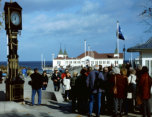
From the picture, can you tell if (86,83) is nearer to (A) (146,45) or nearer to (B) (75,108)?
(B) (75,108)

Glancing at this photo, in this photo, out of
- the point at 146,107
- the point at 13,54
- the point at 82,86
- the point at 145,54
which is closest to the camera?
the point at 146,107

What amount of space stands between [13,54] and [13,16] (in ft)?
6.00

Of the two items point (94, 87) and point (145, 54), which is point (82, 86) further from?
point (145, 54)

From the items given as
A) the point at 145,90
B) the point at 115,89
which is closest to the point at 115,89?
the point at 115,89

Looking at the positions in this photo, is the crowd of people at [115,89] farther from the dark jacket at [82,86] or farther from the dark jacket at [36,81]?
the dark jacket at [36,81]

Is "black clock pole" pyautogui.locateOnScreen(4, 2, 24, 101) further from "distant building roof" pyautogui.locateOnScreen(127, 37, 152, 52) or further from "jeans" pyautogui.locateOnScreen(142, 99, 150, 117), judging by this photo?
"distant building roof" pyautogui.locateOnScreen(127, 37, 152, 52)

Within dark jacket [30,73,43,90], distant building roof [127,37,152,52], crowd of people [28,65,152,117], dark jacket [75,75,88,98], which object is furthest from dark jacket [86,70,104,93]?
distant building roof [127,37,152,52]

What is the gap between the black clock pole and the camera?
12.7m

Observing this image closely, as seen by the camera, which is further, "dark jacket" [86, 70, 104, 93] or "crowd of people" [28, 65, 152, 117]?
"dark jacket" [86, 70, 104, 93]

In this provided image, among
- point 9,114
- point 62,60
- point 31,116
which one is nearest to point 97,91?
point 31,116

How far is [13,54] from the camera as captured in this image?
13.1m

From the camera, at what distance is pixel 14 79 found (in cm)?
1283

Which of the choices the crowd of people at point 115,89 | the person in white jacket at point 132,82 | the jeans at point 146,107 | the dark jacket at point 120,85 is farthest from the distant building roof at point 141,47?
the jeans at point 146,107

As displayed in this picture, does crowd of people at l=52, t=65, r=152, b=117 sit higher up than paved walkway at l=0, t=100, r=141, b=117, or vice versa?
crowd of people at l=52, t=65, r=152, b=117
